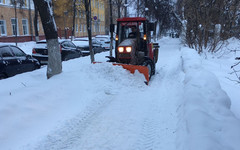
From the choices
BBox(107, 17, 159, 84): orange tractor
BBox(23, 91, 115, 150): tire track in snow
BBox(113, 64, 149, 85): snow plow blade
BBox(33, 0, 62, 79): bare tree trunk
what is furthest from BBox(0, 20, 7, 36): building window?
BBox(23, 91, 115, 150): tire track in snow

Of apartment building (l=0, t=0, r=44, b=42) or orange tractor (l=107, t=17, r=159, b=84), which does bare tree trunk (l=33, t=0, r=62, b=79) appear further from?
apartment building (l=0, t=0, r=44, b=42)

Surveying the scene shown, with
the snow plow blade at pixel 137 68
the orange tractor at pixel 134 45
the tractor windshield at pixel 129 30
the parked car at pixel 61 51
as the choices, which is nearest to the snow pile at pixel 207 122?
the snow plow blade at pixel 137 68

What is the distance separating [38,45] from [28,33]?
2010 centimetres

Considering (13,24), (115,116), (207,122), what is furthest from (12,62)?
(13,24)

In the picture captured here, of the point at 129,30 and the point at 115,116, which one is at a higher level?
the point at 129,30

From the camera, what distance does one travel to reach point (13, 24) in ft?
88.5

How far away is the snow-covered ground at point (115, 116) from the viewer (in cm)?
348

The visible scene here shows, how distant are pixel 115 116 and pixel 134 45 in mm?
3871

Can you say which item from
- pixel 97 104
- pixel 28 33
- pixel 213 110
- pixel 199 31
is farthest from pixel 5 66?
pixel 28 33

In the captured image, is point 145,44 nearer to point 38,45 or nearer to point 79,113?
point 79,113

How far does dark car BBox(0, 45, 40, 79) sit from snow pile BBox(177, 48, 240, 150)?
20.8 ft

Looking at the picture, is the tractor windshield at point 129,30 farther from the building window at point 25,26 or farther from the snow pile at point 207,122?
the building window at point 25,26

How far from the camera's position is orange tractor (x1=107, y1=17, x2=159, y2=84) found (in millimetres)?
7841

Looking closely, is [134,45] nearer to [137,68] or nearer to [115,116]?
[137,68]
